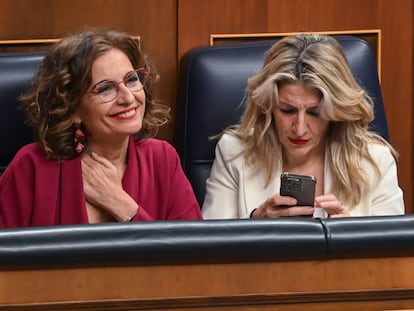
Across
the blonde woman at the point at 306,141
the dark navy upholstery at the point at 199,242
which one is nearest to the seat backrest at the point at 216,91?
the blonde woman at the point at 306,141

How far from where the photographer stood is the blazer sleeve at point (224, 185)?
198 centimetres

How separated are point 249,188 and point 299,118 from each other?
0.20 metres

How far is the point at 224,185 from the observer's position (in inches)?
78.7

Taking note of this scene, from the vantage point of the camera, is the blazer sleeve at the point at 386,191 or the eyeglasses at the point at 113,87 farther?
the blazer sleeve at the point at 386,191

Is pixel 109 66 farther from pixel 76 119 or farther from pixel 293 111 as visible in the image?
pixel 293 111

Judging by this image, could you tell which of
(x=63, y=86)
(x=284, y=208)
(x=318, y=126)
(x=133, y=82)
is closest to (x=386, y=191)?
(x=318, y=126)

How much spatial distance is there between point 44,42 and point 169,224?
47.0 inches

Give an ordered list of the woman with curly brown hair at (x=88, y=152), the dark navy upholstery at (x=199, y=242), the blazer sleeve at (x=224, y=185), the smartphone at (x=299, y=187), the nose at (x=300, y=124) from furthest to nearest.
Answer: the blazer sleeve at (x=224, y=185), the nose at (x=300, y=124), the woman with curly brown hair at (x=88, y=152), the smartphone at (x=299, y=187), the dark navy upholstery at (x=199, y=242)

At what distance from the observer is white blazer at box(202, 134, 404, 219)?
1.95m

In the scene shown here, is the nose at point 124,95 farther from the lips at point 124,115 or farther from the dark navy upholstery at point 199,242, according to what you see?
the dark navy upholstery at point 199,242

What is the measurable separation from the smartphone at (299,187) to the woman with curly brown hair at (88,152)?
0.24 metres

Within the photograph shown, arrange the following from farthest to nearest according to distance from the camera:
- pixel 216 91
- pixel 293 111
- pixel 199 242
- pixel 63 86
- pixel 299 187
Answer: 1. pixel 216 91
2. pixel 293 111
3. pixel 63 86
4. pixel 299 187
5. pixel 199 242

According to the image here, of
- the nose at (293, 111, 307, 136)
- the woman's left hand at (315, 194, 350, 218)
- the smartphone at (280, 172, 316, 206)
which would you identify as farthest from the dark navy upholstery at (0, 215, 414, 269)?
the nose at (293, 111, 307, 136)

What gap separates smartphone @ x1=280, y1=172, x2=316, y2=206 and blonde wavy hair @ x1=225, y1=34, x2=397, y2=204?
0.79ft
